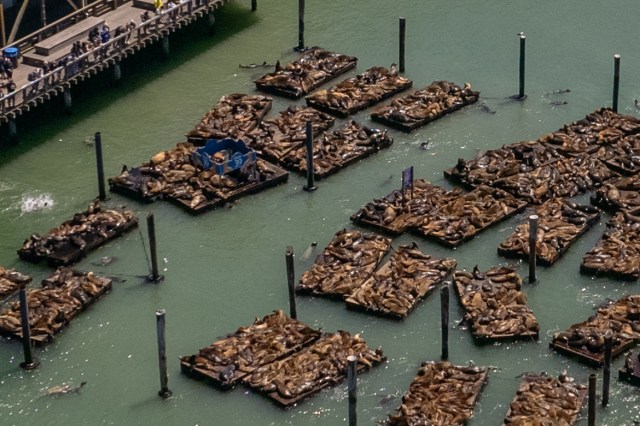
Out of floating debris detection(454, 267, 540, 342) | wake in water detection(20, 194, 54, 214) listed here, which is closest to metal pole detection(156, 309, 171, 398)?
floating debris detection(454, 267, 540, 342)

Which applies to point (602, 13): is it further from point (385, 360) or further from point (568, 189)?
point (385, 360)

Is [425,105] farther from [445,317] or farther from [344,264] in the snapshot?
[445,317]

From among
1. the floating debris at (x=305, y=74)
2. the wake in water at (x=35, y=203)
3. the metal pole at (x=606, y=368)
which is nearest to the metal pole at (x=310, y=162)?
the floating debris at (x=305, y=74)

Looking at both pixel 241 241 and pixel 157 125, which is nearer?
pixel 241 241

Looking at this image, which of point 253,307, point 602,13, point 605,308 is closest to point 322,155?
point 253,307

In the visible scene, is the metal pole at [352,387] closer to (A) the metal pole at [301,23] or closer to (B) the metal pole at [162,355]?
(B) the metal pole at [162,355]
